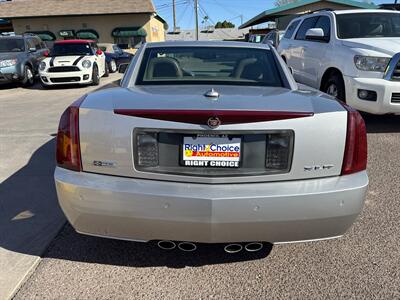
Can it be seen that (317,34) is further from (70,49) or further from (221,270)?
(70,49)

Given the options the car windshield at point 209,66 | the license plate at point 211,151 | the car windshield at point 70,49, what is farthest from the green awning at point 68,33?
the license plate at point 211,151

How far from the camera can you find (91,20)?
33.8 m

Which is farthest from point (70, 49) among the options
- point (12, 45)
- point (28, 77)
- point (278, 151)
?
point (278, 151)

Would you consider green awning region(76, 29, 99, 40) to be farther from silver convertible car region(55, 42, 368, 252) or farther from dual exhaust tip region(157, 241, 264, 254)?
dual exhaust tip region(157, 241, 264, 254)

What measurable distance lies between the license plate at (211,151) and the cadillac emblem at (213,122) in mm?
85

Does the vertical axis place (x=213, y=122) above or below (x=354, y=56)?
above

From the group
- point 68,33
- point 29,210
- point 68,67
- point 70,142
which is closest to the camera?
point 70,142

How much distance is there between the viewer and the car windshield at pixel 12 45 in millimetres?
14141

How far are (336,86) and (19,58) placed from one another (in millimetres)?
10991

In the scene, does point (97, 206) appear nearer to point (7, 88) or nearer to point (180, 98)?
point (180, 98)

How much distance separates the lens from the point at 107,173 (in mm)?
2482

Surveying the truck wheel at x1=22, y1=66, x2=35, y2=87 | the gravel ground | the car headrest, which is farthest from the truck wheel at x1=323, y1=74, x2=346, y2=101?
the truck wheel at x1=22, y1=66, x2=35, y2=87

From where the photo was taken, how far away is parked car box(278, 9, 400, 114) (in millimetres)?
5965

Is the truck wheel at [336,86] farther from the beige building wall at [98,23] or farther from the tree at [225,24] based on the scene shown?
the tree at [225,24]
